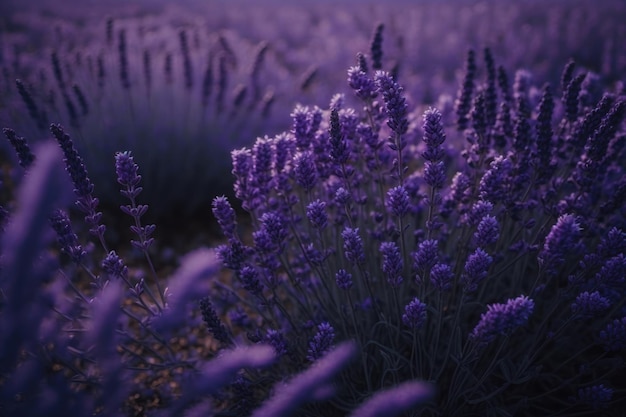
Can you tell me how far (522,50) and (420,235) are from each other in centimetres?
578

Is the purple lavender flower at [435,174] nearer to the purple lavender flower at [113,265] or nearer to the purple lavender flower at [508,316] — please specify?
the purple lavender flower at [508,316]

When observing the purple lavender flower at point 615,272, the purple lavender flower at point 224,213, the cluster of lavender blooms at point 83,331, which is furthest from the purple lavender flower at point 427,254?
the purple lavender flower at point 224,213

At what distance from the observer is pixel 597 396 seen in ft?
5.28

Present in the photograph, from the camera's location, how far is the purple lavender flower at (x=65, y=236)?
1.66 metres

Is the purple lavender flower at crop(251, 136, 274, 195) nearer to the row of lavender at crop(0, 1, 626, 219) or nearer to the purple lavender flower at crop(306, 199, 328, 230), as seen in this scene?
the purple lavender flower at crop(306, 199, 328, 230)

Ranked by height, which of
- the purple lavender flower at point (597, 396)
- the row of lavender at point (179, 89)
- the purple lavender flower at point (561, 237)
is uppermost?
the row of lavender at point (179, 89)

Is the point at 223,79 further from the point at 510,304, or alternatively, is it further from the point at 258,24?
the point at 258,24

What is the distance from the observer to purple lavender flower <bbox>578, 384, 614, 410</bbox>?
158cm


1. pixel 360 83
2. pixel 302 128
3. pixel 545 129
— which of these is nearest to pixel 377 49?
pixel 360 83

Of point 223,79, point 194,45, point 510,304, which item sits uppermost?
point 194,45

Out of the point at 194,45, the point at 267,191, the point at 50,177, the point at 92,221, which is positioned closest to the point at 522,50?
the point at 194,45

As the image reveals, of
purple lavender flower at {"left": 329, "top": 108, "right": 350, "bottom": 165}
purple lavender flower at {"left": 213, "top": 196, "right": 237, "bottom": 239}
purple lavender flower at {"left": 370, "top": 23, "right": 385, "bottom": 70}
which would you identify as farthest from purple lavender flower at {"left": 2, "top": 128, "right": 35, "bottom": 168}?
purple lavender flower at {"left": 370, "top": 23, "right": 385, "bottom": 70}

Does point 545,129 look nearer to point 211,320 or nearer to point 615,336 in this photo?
point 615,336

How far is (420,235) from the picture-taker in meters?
2.08
